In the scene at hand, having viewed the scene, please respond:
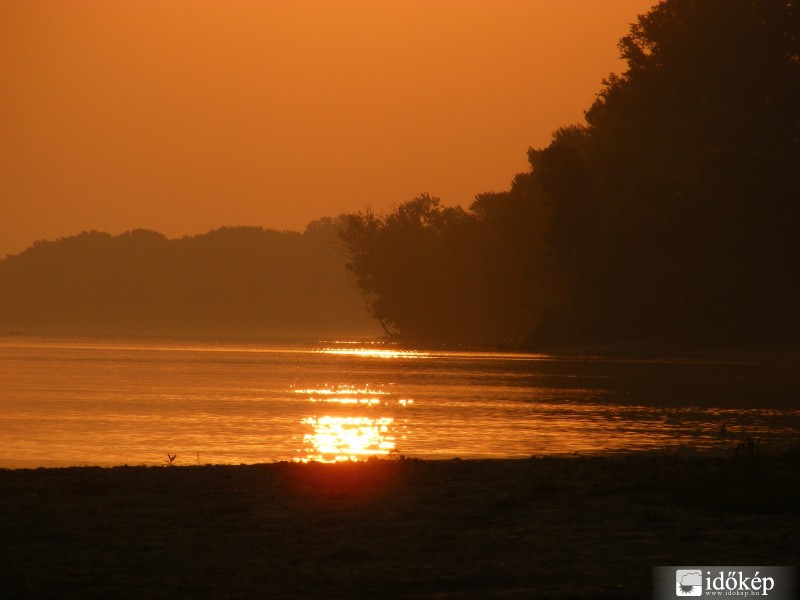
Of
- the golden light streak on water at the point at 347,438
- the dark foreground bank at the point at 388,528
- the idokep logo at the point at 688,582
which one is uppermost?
the golden light streak on water at the point at 347,438

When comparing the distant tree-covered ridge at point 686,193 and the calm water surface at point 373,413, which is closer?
the calm water surface at point 373,413

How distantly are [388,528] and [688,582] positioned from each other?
386cm

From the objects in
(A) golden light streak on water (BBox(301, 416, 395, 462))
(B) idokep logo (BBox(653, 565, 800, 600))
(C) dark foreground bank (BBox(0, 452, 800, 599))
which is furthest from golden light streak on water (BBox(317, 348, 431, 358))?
(B) idokep logo (BBox(653, 565, 800, 600))

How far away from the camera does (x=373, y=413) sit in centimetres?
3681

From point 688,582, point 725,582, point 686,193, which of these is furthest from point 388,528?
point 686,193

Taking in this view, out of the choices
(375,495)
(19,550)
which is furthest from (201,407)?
(19,550)

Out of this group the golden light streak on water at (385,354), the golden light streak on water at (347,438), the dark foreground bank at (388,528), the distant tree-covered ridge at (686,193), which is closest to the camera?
the dark foreground bank at (388,528)

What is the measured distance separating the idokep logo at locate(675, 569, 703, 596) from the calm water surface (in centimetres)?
1226

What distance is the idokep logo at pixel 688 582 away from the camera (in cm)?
1091

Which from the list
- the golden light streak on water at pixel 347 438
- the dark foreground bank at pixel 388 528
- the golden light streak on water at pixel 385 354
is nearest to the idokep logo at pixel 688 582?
the dark foreground bank at pixel 388 528

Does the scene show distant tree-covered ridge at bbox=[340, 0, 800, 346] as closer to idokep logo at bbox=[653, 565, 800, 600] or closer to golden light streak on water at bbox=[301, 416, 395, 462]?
golden light streak on water at bbox=[301, 416, 395, 462]

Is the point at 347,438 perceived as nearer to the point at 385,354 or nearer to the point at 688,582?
the point at 688,582

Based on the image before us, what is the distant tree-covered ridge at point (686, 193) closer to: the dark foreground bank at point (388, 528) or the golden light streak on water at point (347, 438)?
the golden light streak on water at point (347, 438)

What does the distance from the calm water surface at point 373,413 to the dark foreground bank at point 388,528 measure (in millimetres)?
5716
